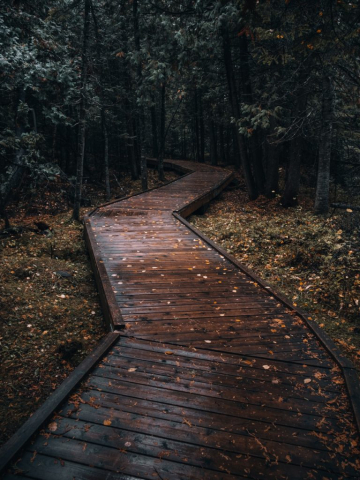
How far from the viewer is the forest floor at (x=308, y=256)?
5.93 metres

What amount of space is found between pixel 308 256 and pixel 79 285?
5.75 metres

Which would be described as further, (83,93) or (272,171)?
(272,171)

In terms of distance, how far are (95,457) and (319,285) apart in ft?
18.7

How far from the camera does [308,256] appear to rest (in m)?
8.01

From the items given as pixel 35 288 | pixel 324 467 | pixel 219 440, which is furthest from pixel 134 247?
pixel 324 467

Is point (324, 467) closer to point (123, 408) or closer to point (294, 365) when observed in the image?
point (294, 365)

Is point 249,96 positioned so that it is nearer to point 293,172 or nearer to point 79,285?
point 293,172

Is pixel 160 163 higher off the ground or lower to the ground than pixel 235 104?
lower

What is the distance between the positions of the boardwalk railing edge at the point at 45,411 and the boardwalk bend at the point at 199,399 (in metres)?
0.01

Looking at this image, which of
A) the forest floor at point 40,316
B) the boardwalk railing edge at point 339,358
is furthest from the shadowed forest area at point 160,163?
the boardwalk railing edge at point 339,358

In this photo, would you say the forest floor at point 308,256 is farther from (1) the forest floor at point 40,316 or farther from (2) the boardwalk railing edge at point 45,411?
(1) the forest floor at point 40,316

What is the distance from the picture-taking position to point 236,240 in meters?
10.2

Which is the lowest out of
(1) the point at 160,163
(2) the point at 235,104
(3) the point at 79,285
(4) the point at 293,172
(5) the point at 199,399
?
(3) the point at 79,285

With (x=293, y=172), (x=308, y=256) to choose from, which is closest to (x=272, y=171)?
(x=293, y=172)
